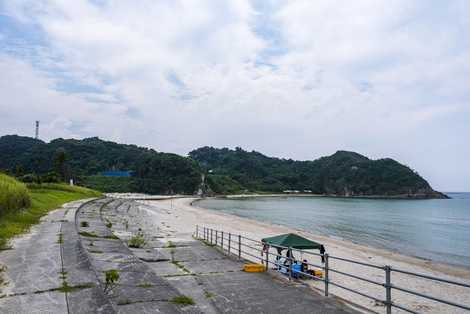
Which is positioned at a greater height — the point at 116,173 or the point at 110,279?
the point at 116,173

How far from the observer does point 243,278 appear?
10.0 metres

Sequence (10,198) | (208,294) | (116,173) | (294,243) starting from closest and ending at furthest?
(208,294)
(294,243)
(10,198)
(116,173)

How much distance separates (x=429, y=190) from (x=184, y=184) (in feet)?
359

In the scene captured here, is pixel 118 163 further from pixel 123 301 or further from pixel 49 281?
pixel 123 301

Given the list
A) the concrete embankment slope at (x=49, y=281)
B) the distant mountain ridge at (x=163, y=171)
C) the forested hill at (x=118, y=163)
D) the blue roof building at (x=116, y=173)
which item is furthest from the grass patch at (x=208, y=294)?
the blue roof building at (x=116, y=173)

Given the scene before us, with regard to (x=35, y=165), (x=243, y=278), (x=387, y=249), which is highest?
(x=35, y=165)

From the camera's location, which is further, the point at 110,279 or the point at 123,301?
the point at 110,279

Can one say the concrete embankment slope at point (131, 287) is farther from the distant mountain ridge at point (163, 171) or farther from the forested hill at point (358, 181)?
the forested hill at point (358, 181)

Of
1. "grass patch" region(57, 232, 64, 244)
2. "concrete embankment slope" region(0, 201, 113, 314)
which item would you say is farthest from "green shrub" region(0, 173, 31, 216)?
"concrete embankment slope" region(0, 201, 113, 314)

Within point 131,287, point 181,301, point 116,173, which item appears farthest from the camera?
point 116,173

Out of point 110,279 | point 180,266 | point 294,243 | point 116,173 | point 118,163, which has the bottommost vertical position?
point 180,266

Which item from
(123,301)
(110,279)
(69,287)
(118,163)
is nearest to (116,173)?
(118,163)

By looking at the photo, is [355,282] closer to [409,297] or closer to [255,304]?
[409,297]

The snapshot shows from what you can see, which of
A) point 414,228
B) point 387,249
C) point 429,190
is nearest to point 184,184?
point 429,190
